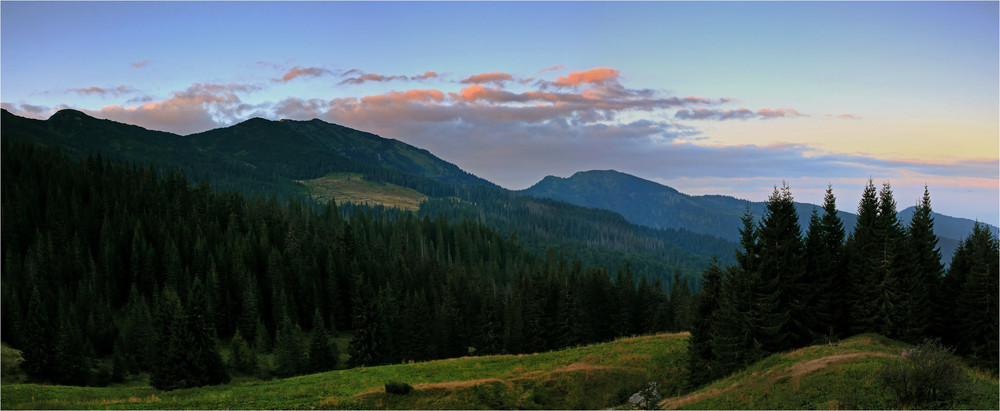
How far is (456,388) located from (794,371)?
2375 centimetres

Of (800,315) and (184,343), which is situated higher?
(800,315)

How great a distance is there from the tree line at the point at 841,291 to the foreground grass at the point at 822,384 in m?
3.20

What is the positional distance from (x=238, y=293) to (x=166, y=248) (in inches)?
722

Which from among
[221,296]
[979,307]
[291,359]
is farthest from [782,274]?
[221,296]

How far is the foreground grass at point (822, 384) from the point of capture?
92.2 ft

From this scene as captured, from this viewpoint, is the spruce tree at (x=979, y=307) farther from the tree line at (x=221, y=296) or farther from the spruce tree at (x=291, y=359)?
the spruce tree at (x=291, y=359)

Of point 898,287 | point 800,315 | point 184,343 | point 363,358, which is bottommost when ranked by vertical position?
point 363,358

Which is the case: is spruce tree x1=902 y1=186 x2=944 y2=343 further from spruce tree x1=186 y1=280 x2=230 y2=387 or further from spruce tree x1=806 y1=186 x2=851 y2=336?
spruce tree x1=186 y1=280 x2=230 y2=387

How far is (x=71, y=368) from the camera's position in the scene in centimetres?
6638

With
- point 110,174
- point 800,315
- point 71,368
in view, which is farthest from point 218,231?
point 800,315

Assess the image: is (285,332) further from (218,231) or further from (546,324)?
(218,231)

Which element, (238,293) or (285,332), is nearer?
(285,332)

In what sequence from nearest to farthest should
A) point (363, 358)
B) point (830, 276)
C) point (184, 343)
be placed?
point (830, 276) < point (184, 343) < point (363, 358)

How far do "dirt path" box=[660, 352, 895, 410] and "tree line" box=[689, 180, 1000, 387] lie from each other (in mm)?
6104
